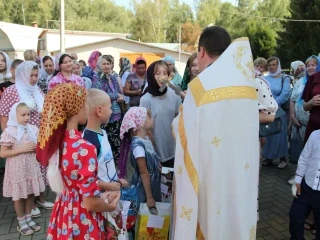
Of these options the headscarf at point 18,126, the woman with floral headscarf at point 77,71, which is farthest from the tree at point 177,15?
the headscarf at point 18,126

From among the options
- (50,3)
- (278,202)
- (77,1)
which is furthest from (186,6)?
(278,202)

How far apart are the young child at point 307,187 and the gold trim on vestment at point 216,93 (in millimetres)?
1341

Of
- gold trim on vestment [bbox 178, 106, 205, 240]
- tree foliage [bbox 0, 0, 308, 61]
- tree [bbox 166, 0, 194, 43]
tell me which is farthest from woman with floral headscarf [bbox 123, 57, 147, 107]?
tree [bbox 166, 0, 194, 43]

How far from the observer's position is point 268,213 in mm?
3965

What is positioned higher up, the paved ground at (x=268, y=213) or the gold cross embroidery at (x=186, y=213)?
the gold cross embroidery at (x=186, y=213)

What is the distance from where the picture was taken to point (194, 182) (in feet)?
5.90

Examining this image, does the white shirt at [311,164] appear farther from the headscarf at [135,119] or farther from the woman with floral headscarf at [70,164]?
the woman with floral headscarf at [70,164]

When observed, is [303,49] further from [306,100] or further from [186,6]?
[186,6]

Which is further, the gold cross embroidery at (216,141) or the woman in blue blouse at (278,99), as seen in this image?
the woman in blue blouse at (278,99)

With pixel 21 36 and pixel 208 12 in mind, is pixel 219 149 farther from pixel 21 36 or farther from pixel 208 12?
pixel 208 12

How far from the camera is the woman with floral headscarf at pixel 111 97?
530cm

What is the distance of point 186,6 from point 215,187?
60.0 m

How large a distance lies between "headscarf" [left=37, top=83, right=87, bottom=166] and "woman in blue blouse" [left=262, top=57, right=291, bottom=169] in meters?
4.36

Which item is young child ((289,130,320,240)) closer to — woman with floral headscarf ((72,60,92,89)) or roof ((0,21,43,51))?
woman with floral headscarf ((72,60,92,89))
